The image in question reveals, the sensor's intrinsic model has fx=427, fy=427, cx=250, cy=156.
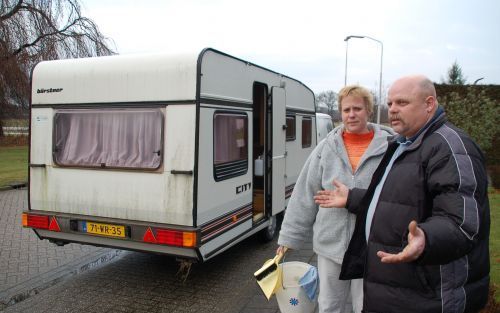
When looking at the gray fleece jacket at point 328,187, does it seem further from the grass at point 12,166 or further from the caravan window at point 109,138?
the grass at point 12,166

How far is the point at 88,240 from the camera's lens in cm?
464

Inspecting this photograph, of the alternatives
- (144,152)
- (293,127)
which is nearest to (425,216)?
(144,152)

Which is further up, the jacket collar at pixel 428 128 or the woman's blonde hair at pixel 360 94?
the woman's blonde hair at pixel 360 94

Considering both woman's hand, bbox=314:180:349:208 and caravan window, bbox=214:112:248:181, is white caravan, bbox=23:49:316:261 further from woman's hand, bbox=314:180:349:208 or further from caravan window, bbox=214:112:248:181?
woman's hand, bbox=314:180:349:208

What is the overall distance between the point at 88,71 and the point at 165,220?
1.84 metres

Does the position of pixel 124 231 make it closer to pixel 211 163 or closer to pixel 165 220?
pixel 165 220

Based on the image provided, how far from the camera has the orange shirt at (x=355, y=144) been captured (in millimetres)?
2842

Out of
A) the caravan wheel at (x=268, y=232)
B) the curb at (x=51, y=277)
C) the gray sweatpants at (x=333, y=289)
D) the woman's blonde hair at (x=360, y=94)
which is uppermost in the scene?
the woman's blonde hair at (x=360, y=94)

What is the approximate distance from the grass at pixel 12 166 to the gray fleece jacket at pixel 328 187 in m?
10.9

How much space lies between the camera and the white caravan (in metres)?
4.19

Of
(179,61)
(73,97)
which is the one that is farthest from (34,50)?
(179,61)

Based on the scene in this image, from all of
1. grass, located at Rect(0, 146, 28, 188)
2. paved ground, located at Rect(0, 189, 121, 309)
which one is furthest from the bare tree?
paved ground, located at Rect(0, 189, 121, 309)

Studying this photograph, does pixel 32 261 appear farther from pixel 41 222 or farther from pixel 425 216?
pixel 425 216

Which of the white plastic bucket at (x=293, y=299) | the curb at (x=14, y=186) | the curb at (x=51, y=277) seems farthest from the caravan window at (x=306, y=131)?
the curb at (x=14, y=186)
